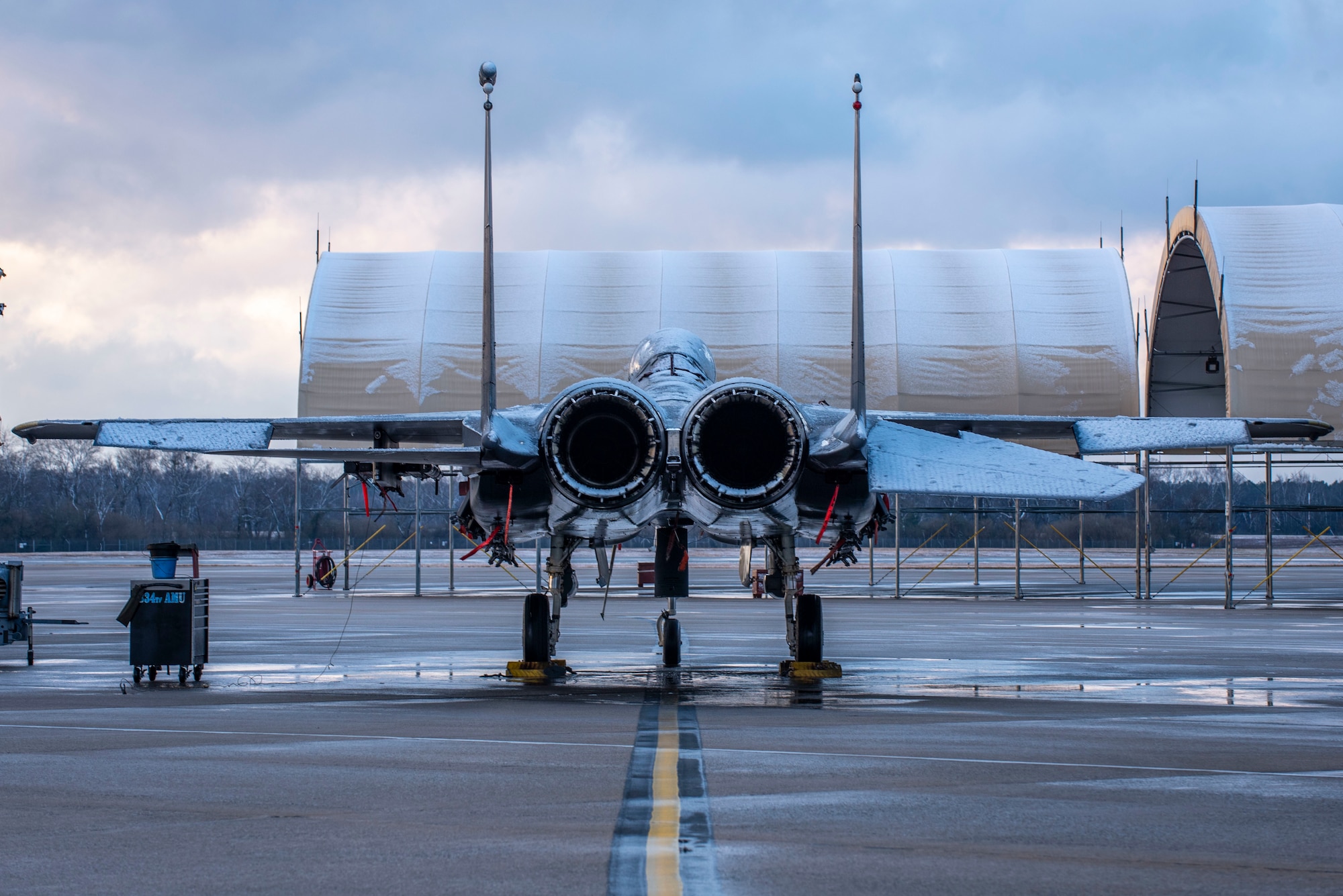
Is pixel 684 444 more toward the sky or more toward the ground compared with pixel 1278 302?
more toward the ground

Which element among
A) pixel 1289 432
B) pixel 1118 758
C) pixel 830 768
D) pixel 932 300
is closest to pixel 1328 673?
pixel 1289 432

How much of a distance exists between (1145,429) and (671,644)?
5.58 metres

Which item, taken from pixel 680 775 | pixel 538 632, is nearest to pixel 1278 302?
pixel 538 632

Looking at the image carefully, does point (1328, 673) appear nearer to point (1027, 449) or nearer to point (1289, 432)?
point (1289, 432)

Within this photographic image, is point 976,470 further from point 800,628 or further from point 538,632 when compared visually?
point 538,632

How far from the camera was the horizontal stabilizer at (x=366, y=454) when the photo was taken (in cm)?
1054

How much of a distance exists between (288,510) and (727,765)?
11332cm

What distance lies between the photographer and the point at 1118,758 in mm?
7488

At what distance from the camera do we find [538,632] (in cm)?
1343

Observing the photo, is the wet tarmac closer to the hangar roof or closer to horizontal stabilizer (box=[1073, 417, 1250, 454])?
horizontal stabilizer (box=[1073, 417, 1250, 454])

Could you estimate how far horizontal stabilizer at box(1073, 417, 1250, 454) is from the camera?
11281 millimetres

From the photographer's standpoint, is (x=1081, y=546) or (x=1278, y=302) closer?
(x=1278, y=302)

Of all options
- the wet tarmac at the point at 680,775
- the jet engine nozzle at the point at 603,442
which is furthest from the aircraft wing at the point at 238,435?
the wet tarmac at the point at 680,775

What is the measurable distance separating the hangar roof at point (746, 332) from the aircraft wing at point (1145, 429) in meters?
17.2
